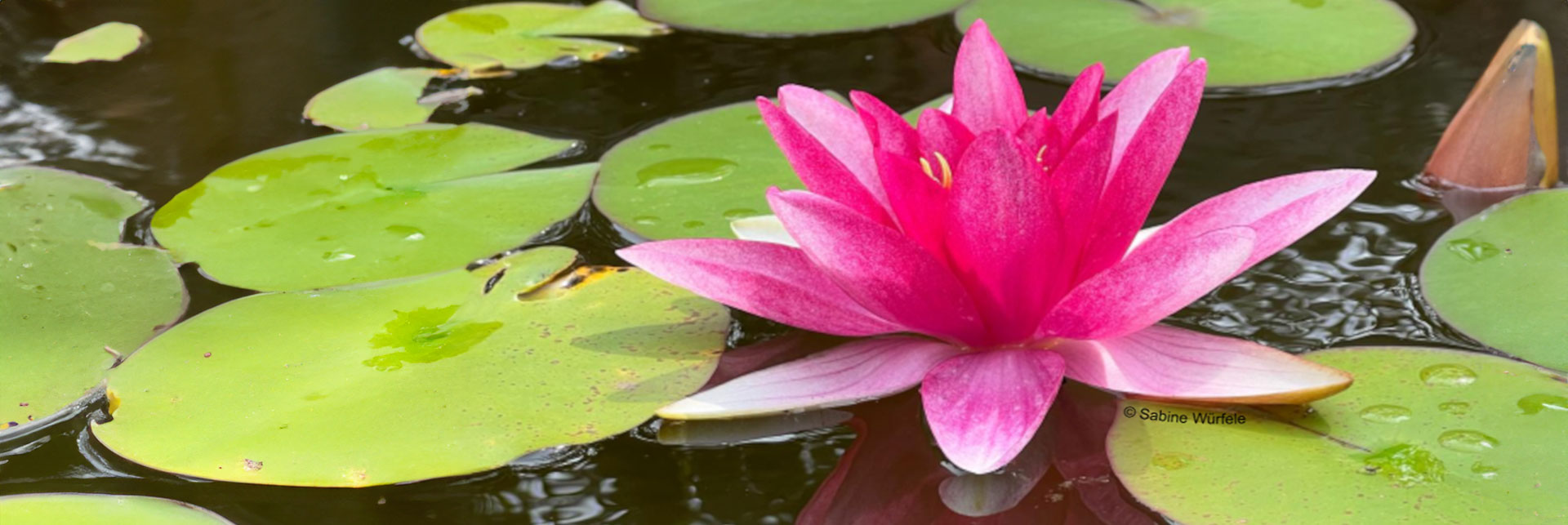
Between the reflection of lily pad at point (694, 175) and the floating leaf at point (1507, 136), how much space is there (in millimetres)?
682

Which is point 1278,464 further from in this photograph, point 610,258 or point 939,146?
point 610,258

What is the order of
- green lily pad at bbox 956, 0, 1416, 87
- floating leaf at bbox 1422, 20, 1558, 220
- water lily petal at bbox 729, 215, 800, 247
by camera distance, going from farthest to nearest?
green lily pad at bbox 956, 0, 1416, 87
floating leaf at bbox 1422, 20, 1558, 220
water lily petal at bbox 729, 215, 800, 247

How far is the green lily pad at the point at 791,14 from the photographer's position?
1.84 meters

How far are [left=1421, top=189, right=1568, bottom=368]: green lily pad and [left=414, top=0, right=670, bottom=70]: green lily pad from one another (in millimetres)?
1106

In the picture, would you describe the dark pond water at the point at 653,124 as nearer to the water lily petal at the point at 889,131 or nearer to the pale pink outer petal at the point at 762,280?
the pale pink outer petal at the point at 762,280

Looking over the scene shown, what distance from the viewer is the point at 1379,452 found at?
869mm

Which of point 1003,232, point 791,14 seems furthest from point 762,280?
point 791,14

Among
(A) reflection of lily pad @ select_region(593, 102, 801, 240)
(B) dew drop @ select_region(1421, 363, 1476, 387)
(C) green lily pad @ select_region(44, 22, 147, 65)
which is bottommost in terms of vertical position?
(C) green lily pad @ select_region(44, 22, 147, 65)

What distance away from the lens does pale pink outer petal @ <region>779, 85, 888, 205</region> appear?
3.48 feet

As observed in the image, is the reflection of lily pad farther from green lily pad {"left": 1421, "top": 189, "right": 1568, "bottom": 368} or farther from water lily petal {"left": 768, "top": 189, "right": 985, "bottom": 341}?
green lily pad {"left": 1421, "top": 189, "right": 1568, "bottom": 368}

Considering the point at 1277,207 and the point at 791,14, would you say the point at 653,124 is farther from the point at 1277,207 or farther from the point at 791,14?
the point at 1277,207

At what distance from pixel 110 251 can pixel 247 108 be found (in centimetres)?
43

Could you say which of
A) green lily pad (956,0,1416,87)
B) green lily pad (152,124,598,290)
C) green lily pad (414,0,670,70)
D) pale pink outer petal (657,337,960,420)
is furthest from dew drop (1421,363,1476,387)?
green lily pad (414,0,670,70)

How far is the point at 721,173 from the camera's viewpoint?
1.39 meters
